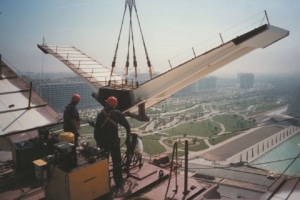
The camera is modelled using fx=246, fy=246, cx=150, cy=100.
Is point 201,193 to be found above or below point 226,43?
below

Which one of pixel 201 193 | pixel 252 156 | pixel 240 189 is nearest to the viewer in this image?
pixel 201 193

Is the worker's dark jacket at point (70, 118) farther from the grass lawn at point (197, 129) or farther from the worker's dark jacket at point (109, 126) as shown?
the grass lawn at point (197, 129)

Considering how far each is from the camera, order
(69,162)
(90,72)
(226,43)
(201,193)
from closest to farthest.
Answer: (69,162) → (201,193) → (226,43) → (90,72)

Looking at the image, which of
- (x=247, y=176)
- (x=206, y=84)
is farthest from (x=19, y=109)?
(x=206, y=84)

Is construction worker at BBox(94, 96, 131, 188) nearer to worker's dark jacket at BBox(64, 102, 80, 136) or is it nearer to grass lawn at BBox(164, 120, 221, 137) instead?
worker's dark jacket at BBox(64, 102, 80, 136)

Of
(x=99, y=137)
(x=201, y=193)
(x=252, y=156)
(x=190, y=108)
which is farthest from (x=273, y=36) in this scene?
(x=190, y=108)

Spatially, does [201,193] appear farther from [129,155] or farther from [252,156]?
[252,156]

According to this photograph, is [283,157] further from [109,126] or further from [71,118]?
[109,126]

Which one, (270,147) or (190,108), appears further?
(190,108)
